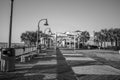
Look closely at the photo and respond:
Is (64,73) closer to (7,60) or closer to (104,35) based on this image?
(7,60)

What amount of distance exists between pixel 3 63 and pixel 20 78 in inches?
87.9

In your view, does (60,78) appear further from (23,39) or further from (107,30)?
(23,39)

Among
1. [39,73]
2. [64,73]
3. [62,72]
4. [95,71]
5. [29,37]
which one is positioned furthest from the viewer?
[29,37]

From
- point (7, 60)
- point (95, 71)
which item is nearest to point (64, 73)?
point (95, 71)

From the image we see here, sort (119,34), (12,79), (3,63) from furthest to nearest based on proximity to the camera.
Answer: (119,34), (3,63), (12,79)

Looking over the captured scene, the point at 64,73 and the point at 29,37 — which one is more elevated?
the point at 29,37

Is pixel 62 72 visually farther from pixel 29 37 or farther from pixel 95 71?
pixel 29 37

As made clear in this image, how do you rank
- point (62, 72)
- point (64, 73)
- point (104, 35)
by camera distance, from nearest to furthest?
point (64, 73) < point (62, 72) < point (104, 35)

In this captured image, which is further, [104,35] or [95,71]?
[104,35]

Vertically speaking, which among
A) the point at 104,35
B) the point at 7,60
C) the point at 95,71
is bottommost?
the point at 95,71

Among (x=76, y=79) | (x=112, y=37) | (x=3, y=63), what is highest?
(x=112, y=37)

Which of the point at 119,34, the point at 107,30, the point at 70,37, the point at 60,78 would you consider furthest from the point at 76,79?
the point at 70,37

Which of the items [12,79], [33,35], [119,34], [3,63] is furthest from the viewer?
[33,35]

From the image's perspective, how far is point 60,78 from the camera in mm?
7539
